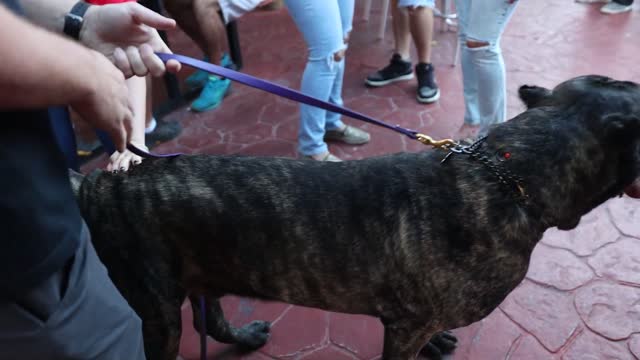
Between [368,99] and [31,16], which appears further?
[368,99]

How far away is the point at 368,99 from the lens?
4824mm

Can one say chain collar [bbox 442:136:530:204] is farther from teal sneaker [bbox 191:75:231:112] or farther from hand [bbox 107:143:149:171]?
teal sneaker [bbox 191:75:231:112]

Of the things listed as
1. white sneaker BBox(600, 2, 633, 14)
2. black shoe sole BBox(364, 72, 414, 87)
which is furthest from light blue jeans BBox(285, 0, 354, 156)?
white sneaker BBox(600, 2, 633, 14)

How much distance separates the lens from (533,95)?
2023 millimetres

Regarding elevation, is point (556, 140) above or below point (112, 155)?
above

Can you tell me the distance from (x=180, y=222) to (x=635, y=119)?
1.52 metres

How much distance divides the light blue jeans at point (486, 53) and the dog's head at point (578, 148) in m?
1.28

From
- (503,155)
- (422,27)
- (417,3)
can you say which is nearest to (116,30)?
(503,155)

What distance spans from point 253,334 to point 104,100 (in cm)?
183

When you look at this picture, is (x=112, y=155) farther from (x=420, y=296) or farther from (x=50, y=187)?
(x=420, y=296)

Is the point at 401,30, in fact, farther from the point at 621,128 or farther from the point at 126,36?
the point at 126,36

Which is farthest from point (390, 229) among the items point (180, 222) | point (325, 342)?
point (325, 342)

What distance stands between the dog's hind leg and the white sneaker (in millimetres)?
5732

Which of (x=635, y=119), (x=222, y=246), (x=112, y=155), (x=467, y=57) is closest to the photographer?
(x=635, y=119)
